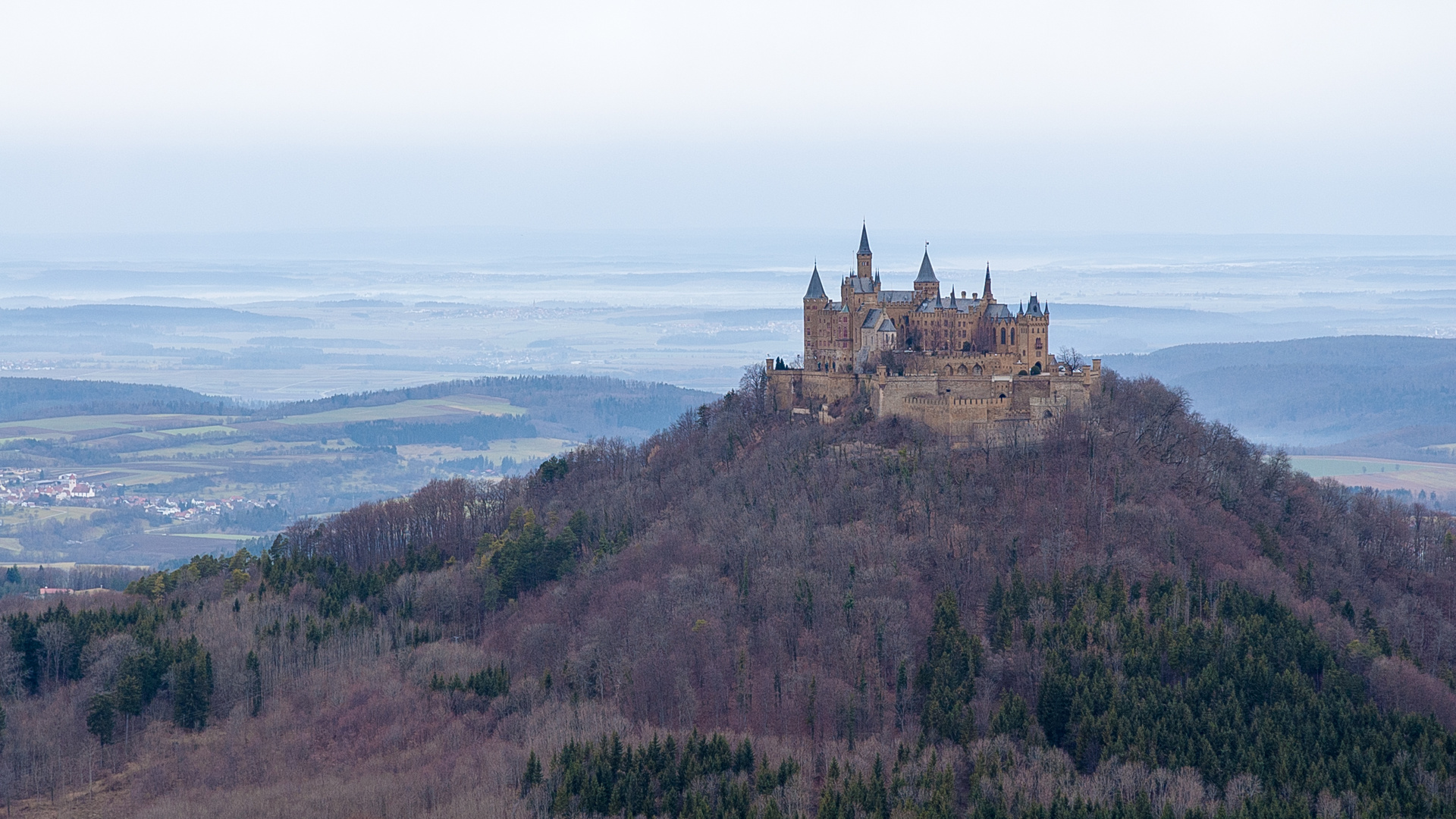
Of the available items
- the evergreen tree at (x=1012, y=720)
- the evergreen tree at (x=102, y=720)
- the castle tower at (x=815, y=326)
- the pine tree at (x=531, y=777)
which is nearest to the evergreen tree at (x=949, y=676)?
the evergreen tree at (x=1012, y=720)

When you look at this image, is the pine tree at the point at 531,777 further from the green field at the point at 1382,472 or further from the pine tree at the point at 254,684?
the green field at the point at 1382,472

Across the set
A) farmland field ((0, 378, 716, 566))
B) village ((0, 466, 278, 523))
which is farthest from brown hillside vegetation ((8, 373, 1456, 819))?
village ((0, 466, 278, 523))

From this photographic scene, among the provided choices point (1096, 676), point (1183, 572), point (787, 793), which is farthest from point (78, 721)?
point (1183, 572)

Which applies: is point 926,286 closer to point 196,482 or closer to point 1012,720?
point 1012,720

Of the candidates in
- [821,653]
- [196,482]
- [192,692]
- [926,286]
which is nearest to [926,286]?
[926,286]

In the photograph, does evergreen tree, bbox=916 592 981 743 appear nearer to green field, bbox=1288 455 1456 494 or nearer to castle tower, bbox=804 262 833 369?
castle tower, bbox=804 262 833 369
